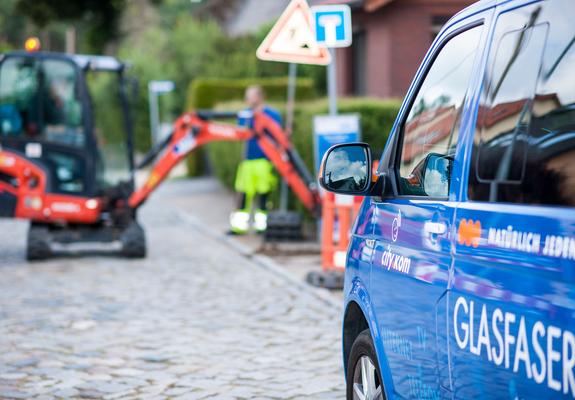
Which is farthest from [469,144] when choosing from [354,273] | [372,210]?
[354,273]

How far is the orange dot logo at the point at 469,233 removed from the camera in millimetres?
3309

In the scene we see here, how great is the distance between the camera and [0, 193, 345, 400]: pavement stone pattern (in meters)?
7.05

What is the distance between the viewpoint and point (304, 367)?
7.59 metres

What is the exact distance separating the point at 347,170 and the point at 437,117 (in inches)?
21.0

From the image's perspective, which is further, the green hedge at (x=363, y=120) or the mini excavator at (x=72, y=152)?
the green hedge at (x=363, y=120)

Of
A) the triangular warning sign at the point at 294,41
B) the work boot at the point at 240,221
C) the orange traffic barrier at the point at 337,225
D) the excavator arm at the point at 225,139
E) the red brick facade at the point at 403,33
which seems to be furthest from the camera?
the red brick facade at the point at 403,33

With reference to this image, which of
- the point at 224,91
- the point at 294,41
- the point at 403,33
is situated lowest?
the point at 224,91

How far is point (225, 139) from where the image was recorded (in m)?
15.0

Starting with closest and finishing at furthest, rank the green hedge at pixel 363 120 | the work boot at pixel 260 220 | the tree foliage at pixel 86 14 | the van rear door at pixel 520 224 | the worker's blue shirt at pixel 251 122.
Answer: the van rear door at pixel 520 224
the worker's blue shirt at pixel 251 122
the green hedge at pixel 363 120
the work boot at pixel 260 220
the tree foliage at pixel 86 14

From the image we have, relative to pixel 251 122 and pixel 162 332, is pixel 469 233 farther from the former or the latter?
pixel 251 122

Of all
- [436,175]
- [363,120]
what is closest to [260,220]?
[363,120]

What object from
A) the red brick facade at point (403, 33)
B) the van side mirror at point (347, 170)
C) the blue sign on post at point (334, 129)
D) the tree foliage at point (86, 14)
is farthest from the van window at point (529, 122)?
the tree foliage at point (86, 14)

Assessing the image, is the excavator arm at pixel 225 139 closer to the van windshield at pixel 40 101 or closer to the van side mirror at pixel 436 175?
the van windshield at pixel 40 101

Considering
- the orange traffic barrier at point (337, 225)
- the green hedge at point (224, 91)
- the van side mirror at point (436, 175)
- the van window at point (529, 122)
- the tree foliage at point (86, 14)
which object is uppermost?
the tree foliage at point (86, 14)
